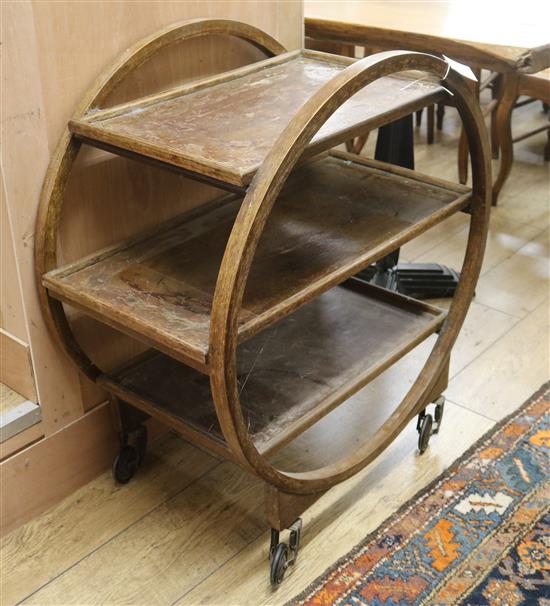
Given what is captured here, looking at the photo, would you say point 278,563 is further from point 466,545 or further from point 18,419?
point 18,419

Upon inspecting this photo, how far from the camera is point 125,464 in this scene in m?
1.79

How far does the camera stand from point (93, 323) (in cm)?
168

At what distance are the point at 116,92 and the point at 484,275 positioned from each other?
1480 millimetres

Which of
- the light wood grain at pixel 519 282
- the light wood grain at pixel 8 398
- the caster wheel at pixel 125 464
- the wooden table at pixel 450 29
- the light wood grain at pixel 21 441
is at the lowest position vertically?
the light wood grain at pixel 519 282

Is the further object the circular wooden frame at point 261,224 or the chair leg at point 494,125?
the chair leg at point 494,125

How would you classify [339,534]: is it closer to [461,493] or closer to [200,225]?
[461,493]

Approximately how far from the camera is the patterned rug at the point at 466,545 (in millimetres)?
1549

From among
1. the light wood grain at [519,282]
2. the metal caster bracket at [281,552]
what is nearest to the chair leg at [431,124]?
the light wood grain at [519,282]

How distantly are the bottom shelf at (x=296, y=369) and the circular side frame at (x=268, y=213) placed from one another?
110 mm

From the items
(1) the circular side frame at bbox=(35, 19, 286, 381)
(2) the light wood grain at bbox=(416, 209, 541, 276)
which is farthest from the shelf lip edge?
(2) the light wood grain at bbox=(416, 209, 541, 276)

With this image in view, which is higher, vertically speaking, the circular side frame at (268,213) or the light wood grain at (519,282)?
the circular side frame at (268,213)

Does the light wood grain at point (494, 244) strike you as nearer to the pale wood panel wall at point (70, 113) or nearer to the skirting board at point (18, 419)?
the pale wood panel wall at point (70, 113)

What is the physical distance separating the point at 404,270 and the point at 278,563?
1.23 meters

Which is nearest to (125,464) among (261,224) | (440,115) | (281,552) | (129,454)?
(129,454)
